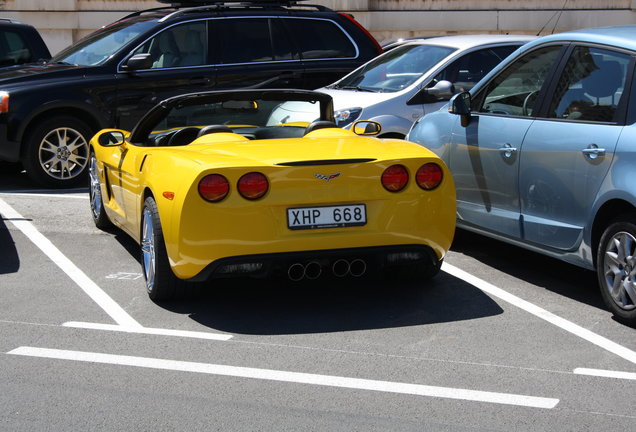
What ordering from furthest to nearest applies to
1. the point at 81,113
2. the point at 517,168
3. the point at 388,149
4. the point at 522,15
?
1. the point at 522,15
2. the point at 81,113
3. the point at 517,168
4. the point at 388,149

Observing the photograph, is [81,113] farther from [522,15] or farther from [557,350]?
[522,15]

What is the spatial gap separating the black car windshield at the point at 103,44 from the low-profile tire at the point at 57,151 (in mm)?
855

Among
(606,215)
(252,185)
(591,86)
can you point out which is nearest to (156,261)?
(252,185)

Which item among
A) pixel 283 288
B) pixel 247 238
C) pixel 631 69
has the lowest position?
pixel 283 288

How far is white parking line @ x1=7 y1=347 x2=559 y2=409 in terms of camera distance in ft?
15.4

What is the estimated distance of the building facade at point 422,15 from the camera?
83.8 ft

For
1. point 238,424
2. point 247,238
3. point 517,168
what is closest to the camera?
point 238,424

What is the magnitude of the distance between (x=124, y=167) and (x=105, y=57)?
15.5 ft

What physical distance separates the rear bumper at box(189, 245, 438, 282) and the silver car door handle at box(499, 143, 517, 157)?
0.97m

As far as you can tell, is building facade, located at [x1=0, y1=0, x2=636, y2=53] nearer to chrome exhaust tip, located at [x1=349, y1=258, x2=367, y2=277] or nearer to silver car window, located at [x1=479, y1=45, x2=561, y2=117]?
silver car window, located at [x1=479, y1=45, x2=561, y2=117]

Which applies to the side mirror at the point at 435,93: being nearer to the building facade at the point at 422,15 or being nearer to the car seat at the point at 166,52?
the car seat at the point at 166,52

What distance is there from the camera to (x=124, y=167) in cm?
724

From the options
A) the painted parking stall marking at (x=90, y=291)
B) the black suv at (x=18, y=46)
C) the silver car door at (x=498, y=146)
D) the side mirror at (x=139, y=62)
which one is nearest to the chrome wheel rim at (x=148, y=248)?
the painted parking stall marking at (x=90, y=291)

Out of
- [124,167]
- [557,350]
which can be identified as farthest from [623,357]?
[124,167]
